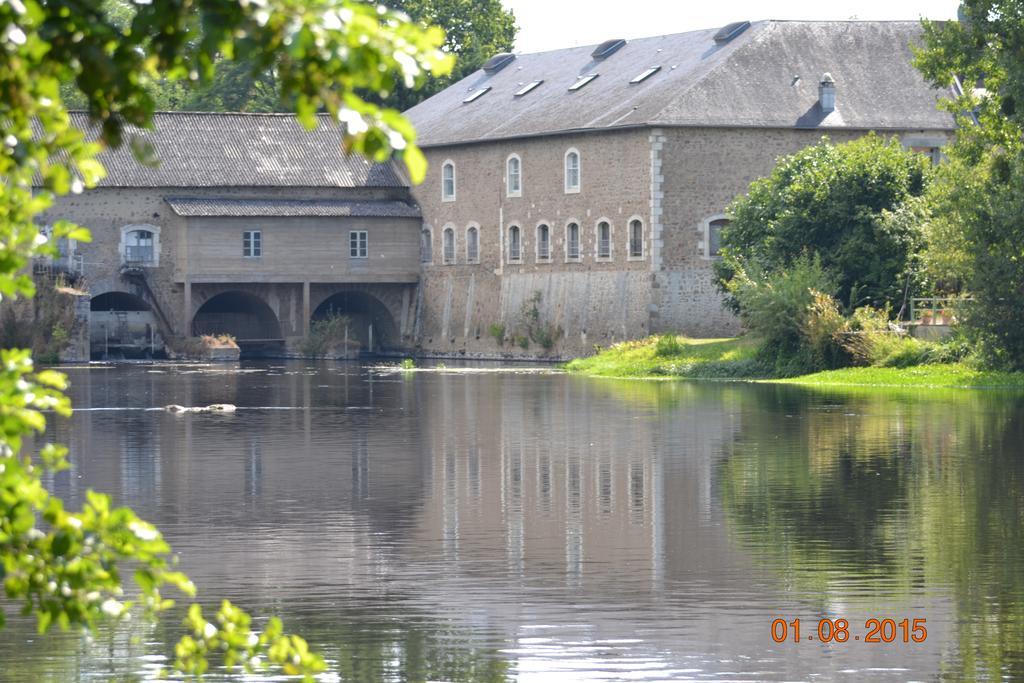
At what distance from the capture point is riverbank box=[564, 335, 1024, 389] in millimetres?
39719

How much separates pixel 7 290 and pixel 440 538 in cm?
1216

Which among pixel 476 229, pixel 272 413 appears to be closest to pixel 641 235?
pixel 476 229

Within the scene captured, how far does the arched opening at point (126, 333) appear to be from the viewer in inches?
2382

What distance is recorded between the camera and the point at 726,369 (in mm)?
45469

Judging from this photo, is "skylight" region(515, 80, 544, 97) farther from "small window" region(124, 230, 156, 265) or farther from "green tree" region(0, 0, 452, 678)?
"green tree" region(0, 0, 452, 678)

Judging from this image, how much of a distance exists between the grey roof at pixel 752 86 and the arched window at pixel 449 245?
2997 millimetres

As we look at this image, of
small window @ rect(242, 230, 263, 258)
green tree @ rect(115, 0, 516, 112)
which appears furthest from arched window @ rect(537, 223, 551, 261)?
green tree @ rect(115, 0, 516, 112)

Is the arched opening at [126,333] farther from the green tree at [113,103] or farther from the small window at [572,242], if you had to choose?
the green tree at [113,103]

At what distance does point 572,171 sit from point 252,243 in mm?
10467

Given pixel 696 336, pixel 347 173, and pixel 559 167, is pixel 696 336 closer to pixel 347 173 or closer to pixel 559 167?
pixel 559 167

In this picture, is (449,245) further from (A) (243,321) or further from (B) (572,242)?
(A) (243,321)

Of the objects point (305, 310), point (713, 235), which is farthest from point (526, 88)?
point (713, 235)

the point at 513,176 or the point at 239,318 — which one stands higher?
the point at 513,176

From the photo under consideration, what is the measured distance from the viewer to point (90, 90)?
537 cm
